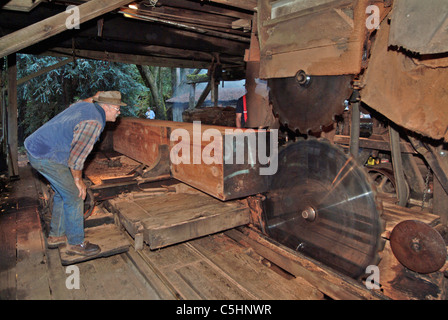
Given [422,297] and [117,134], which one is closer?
[422,297]

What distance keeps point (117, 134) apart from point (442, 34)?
182 inches

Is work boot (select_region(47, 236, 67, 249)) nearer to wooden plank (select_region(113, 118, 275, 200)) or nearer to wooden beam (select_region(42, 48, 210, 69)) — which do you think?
wooden plank (select_region(113, 118, 275, 200))

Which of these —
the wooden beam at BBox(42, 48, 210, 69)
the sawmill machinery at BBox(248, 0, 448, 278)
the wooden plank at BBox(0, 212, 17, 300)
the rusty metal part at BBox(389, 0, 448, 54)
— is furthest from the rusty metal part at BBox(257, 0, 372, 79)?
the wooden beam at BBox(42, 48, 210, 69)

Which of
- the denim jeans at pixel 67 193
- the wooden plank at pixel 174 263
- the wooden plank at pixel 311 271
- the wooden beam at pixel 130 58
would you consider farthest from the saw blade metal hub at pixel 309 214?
the wooden beam at pixel 130 58

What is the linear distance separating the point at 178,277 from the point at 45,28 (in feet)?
8.10

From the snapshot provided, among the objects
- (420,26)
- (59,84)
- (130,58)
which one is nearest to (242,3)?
(420,26)

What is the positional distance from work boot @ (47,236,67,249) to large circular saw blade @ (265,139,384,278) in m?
2.04

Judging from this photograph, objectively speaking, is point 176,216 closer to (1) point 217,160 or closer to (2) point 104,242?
(1) point 217,160

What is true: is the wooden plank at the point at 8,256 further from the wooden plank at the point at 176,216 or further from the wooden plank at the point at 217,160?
the wooden plank at the point at 217,160

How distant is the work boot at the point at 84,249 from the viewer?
258 cm

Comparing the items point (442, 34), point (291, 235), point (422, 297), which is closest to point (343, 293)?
point (422, 297)

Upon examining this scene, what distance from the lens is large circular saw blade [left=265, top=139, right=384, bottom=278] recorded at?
2219 millimetres

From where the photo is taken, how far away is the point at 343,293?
2105 millimetres
